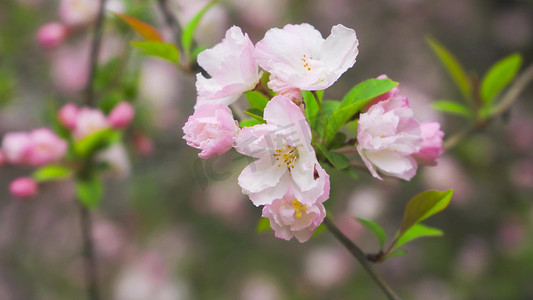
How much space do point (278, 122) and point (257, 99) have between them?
10 centimetres

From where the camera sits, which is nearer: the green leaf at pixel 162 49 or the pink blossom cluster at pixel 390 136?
the pink blossom cluster at pixel 390 136

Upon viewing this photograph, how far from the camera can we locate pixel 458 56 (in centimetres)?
252

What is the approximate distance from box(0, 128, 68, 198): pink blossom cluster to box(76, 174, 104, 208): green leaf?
0.08 meters

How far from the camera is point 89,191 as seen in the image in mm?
1137

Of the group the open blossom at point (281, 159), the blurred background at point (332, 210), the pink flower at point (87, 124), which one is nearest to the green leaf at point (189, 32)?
the open blossom at point (281, 159)

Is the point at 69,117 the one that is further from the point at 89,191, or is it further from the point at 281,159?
the point at 281,159

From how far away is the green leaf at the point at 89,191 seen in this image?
43.9 inches

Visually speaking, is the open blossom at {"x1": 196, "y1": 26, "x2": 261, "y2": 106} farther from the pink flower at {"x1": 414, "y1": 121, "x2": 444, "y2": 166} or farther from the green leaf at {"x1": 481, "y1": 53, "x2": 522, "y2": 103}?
the green leaf at {"x1": 481, "y1": 53, "x2": 522, "y2": 103}

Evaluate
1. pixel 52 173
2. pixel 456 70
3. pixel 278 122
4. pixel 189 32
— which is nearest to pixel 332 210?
pixel 456 70

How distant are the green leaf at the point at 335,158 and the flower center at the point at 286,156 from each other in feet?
0.14

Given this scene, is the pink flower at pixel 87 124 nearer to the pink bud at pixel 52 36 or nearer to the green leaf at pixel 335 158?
the pink bud at pixel 52 36

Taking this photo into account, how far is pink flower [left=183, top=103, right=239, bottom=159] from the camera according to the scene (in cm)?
51

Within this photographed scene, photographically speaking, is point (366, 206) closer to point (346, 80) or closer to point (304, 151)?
point (346, 80)

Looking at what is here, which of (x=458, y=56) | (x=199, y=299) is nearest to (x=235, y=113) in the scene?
(x=199, y=299)
